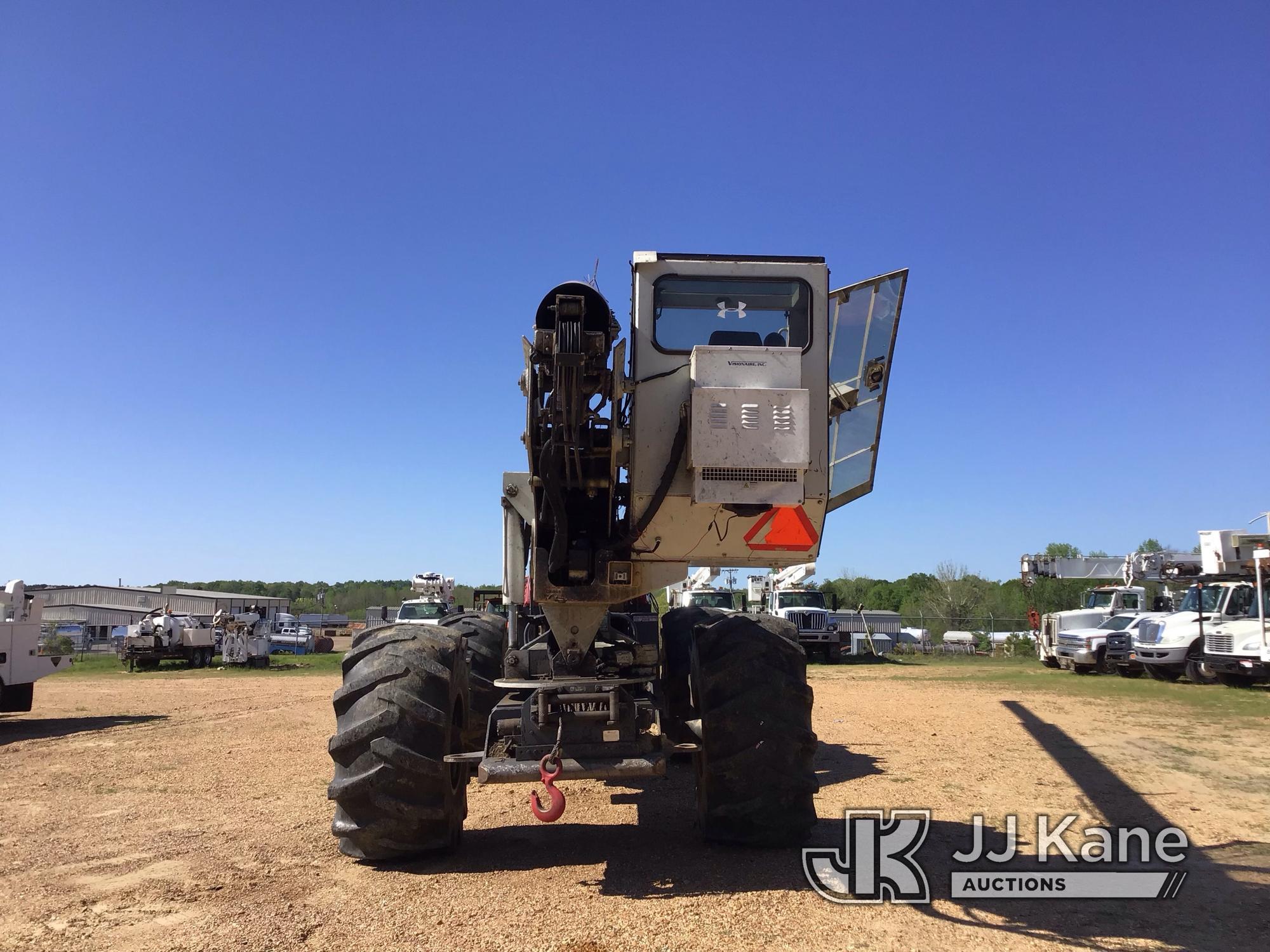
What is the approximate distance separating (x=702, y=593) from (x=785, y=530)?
24238 millimetres

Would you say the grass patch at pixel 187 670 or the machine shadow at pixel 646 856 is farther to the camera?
the grass patch at pixel 187 670

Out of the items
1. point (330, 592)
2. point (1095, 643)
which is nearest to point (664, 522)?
point (1095, 643)

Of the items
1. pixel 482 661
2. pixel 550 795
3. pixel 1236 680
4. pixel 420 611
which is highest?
pixel 482 661

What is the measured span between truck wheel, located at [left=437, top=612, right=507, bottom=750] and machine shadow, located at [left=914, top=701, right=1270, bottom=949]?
366cm

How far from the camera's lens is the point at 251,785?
7883 mm

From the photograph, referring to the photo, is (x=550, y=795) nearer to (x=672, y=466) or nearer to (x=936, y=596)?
(x=672, y=466)

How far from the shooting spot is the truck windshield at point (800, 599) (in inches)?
1169

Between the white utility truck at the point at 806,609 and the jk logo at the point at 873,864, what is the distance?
22177 millimetres

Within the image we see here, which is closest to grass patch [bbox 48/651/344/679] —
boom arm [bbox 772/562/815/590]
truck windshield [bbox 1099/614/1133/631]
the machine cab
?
boom arm [bbox 772/562/815/590]

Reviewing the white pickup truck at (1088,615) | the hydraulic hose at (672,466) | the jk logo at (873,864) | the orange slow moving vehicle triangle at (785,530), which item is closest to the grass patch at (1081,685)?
the white pickup truck at (1088,615)

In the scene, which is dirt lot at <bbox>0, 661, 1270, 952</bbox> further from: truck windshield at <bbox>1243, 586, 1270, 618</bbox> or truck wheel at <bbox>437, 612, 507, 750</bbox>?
truck windshield at <bbox>1243, 586, 1270, 618</bbox>

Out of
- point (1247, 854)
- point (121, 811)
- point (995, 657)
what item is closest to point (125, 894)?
point (121, 811)

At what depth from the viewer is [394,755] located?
473 cm

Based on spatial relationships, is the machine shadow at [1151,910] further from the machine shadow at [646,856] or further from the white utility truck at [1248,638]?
the white utility truck at [1248,638]
